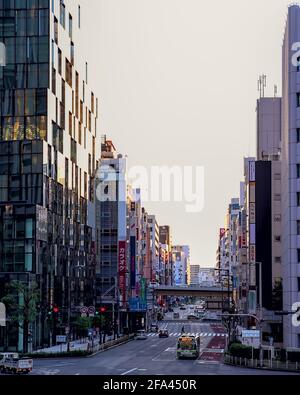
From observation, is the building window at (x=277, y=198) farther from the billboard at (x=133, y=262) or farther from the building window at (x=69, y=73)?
the billboard at (x=133, y=262)

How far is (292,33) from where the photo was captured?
260 feet

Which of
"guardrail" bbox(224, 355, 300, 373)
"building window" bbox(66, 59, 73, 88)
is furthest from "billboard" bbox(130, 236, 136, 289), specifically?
"guardrail" bbox(224, 355, 300, 373)

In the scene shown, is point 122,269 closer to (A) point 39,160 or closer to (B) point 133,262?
(B) point 133,262

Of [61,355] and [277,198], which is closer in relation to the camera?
[61,355]

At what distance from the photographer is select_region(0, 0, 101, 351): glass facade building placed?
103 meters

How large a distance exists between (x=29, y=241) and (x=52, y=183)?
14037mm

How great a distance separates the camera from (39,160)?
10806 cm

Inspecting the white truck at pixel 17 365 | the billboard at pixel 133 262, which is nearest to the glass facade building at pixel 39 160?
the billboard at pixel 133 262

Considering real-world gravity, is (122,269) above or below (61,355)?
above

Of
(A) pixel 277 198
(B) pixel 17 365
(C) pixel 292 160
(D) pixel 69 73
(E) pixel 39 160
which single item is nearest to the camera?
(B) pixel 17 365

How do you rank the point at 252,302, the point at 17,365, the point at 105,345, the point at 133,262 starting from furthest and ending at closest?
the point at 133,262 < the point at 252,302 < the point at 105,345 < the point at 17,365

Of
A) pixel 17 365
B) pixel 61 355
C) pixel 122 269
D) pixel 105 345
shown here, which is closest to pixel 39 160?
pixel 105 345
